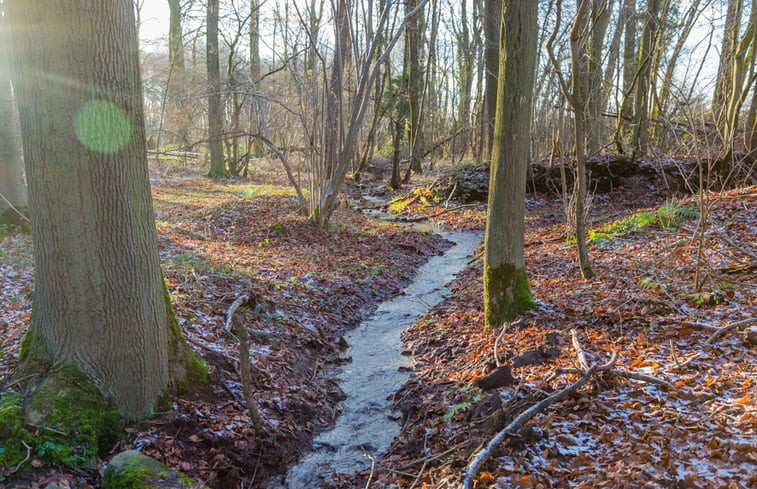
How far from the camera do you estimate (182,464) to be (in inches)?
141

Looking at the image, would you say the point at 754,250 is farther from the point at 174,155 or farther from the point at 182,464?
the point at 174,155

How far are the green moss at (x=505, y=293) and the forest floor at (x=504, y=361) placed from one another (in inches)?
6.6

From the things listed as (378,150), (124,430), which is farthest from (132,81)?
(378,150)

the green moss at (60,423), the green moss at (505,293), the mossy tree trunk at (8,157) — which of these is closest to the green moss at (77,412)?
the green moss at (60,423)

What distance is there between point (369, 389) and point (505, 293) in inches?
79.1

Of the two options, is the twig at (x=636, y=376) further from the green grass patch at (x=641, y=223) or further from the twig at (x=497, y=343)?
the green grass patch at (x=641, y=223)

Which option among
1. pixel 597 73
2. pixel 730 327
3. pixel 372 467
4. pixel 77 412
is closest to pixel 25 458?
pixel 77 412

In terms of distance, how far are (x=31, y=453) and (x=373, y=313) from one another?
17.3ft

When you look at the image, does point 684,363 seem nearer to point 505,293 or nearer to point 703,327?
point 703,327

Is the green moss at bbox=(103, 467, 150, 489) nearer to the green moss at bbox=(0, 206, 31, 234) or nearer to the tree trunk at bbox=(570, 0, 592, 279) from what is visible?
the tree trunk at bbox=(570, 0, 592, 279)

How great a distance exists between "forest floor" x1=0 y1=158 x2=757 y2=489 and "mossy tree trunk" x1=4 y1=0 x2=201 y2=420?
57 centimetres

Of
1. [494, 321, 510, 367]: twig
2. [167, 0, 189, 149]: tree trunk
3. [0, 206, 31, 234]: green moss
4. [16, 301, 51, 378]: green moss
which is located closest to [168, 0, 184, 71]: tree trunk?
[167, 0, 189, 149]: tree trunk

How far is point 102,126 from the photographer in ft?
11.1

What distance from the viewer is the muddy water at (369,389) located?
4.23 m
